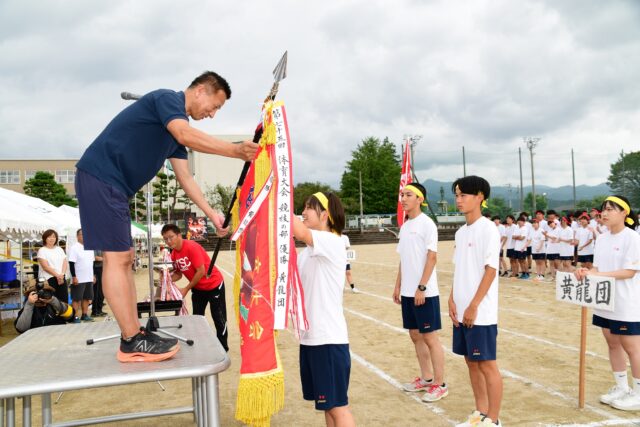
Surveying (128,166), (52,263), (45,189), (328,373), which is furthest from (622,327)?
(45,189)

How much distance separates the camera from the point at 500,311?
375 inches

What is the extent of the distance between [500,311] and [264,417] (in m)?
7.96

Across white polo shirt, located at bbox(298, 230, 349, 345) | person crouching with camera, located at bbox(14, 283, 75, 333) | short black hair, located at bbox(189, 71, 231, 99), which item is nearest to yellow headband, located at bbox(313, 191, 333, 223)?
white polo shirt, located at bbox(298, 230, 349, 345)

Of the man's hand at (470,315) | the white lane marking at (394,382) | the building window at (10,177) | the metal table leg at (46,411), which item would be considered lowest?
the white lane marking at (394,382)

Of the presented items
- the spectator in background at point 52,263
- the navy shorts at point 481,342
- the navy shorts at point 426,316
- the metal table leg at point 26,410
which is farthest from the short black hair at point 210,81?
the spectator in background at point 52,263

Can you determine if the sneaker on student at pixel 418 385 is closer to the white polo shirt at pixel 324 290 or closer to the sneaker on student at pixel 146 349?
the white polo shirt at pixel 324 290

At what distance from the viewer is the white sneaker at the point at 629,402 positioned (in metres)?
4.36

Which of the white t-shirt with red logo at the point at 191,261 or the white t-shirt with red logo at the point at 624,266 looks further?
the white t-shirt with red logo at the point at 191,261

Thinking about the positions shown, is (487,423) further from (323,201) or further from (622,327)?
(323,201)

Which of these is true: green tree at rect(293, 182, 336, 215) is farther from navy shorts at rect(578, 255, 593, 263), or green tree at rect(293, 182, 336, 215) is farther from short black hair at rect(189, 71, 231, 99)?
short black hair at rect(189, 71, 231, 99)

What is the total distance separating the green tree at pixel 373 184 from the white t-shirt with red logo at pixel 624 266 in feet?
202

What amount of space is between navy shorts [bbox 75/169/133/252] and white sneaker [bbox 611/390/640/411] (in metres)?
4.49

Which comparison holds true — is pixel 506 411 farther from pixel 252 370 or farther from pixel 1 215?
pixel 1 215

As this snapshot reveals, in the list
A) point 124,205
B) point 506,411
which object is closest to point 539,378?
point 506,411
